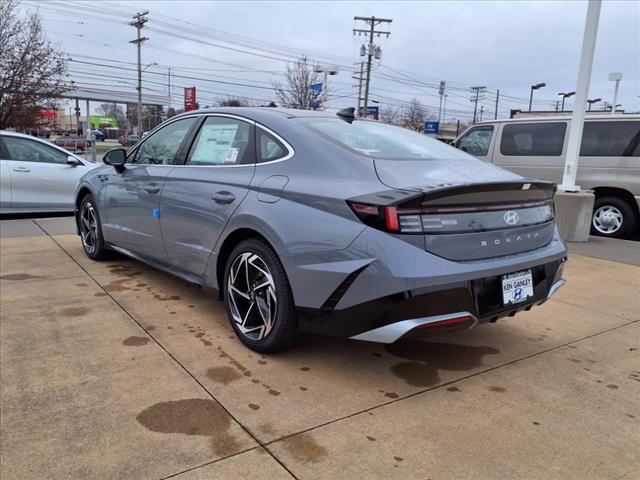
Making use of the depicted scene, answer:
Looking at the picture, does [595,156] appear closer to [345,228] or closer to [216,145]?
[216,145]

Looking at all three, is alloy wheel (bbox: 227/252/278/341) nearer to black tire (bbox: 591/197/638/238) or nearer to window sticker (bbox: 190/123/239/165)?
window sticker (bbox: 190/123/239/165)

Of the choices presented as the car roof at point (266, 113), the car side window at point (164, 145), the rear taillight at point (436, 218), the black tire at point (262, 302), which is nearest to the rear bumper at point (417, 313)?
the black tire at point (262, 302)

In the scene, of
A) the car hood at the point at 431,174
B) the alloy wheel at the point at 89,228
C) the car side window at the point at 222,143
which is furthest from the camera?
the alloy wheel at the point at 89,228

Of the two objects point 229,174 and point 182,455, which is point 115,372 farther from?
point 229,174

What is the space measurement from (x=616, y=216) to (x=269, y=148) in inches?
286

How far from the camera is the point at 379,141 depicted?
3488 mm

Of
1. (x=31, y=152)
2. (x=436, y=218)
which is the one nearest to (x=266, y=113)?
(x=436, y=218)

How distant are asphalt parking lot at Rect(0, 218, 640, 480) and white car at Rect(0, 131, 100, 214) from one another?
14.5 ft

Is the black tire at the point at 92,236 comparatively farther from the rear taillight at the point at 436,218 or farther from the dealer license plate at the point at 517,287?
the dealer license plate at the point at 517,287

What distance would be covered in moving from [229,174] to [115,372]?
1.44 meters

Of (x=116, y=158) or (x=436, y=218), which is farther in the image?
(x=116, y=158)

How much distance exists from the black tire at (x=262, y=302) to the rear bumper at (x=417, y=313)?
153 millimetres

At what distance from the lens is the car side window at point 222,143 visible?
357cm

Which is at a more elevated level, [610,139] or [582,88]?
[582,88]
